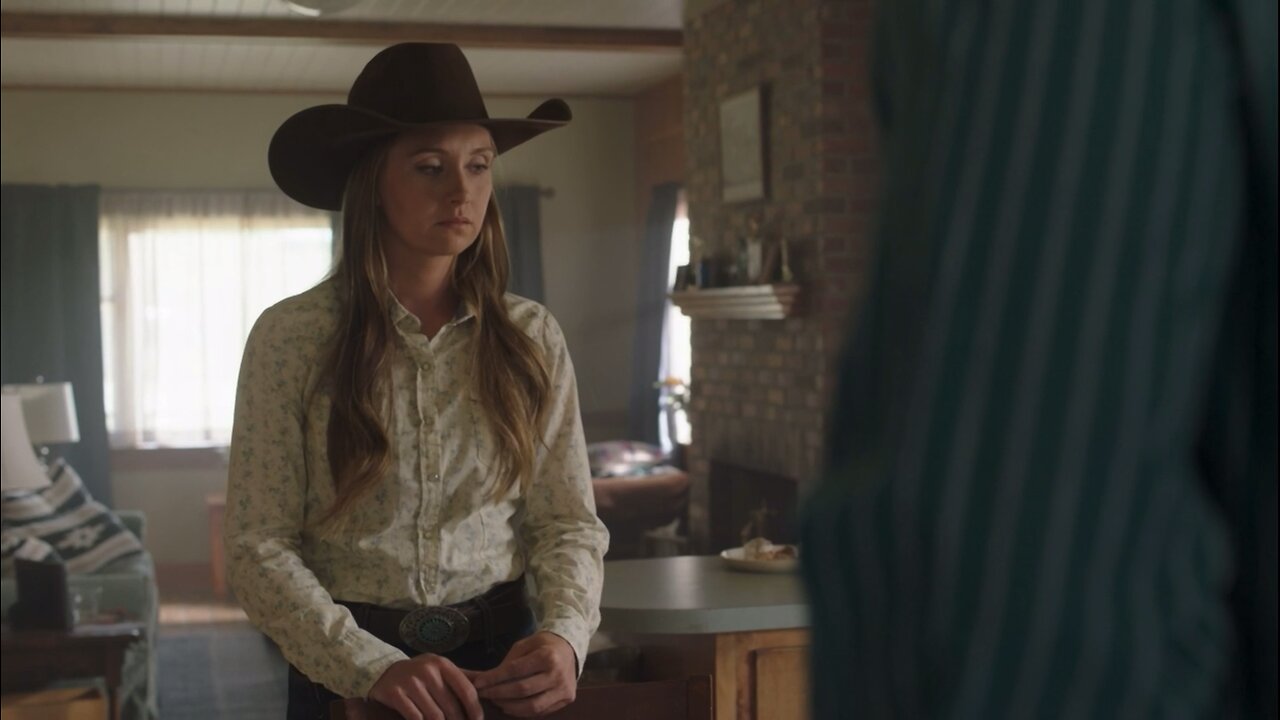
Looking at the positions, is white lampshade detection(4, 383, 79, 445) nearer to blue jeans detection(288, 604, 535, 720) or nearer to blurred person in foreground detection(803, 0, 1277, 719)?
blue jeans detection(288, 604, 535, 720)

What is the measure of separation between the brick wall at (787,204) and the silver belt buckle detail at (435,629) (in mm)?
3217

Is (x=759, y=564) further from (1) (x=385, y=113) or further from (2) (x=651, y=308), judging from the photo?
(2) (x=651, y=308)

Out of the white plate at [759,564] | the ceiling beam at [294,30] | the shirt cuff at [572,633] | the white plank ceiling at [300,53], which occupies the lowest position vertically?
the white plate at [759,564]

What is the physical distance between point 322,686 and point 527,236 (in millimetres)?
7694

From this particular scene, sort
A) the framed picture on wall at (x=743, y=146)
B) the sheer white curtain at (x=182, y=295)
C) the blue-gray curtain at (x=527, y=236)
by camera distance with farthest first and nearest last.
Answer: the blue-gray curtain at (x=527, y=236)
the sheer white curtain at (x=182, y=295)
the framed picture on wall at (x=743, y=146)

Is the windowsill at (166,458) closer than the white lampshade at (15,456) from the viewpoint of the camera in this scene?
No

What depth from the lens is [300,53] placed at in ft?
25.2

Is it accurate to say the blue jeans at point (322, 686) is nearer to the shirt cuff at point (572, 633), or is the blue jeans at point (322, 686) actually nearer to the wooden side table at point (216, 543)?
the shirt cuff at point (572, 633)

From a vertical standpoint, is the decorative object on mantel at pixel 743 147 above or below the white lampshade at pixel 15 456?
above

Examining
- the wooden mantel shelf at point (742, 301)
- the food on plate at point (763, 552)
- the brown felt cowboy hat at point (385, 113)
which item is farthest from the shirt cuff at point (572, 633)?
the wooden mantel shelf at point (742, 301)

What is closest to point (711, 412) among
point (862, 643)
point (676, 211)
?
point (676, 211)

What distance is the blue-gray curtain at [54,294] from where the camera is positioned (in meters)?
8.54

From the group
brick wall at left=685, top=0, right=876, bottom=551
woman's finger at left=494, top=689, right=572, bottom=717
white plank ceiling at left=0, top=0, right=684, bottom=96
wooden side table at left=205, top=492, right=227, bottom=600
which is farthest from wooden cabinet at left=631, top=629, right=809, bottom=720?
wooden side table at left=205, top=492, right=227, bottom=600

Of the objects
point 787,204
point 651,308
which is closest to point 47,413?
point 651,308
